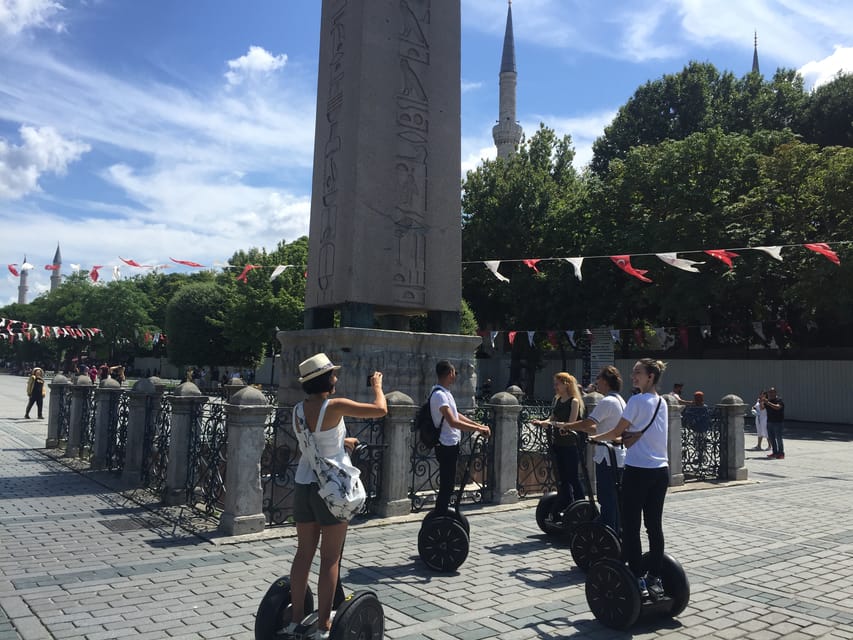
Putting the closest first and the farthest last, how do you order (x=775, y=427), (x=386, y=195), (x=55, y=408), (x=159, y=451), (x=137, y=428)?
1. (x=159, y=451)
2. (x=137, y=428)
3. (x=386, y=195)
4. (x=55, y=408)
5. (x=775, y=427)

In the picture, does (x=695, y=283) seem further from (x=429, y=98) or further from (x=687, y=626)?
(x=687, y=626)

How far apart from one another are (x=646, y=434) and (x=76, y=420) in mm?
11239

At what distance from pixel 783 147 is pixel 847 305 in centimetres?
679

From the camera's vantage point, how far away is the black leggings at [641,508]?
483cm

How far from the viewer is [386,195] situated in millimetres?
11133

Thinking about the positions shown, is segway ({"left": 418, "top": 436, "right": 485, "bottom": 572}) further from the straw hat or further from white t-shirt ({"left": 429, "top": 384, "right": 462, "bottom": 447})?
the straw hat

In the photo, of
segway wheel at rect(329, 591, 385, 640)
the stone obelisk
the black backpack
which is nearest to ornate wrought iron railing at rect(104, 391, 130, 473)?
the stone obelisk

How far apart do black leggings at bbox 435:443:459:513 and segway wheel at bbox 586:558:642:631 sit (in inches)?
63.4

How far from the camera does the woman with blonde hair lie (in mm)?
7066

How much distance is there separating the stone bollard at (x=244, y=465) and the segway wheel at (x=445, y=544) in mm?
2115

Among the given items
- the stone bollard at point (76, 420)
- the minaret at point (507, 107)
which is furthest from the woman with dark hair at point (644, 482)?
the minaret at point (507, 107)

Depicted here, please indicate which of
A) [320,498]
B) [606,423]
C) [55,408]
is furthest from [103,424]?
[320,498]

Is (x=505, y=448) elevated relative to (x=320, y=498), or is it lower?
lower

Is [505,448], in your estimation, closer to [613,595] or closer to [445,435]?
[445,435]
